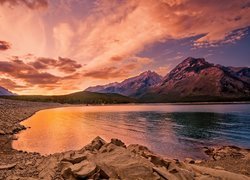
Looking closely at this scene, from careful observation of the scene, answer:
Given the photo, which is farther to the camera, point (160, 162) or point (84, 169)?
point (160, 162)

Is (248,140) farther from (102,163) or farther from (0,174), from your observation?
(0,174)

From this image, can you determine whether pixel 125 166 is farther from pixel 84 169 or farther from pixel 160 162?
pixel 160 162

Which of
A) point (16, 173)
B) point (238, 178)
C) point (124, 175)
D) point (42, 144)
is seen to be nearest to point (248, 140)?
point (238, 178)

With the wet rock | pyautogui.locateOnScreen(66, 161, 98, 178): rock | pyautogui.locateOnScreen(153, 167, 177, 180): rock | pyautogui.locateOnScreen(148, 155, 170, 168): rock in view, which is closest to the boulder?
pyautogui.locateOnScreen(66, 161, 98, 178): rock

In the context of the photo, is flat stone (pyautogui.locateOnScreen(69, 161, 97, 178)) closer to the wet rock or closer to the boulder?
the boulder

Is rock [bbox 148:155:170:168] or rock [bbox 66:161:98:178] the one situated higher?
rock [bbox 66:161:98:178]

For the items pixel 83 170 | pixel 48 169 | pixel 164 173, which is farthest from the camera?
pixel 48 169

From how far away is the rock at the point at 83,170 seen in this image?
14352 millimetres

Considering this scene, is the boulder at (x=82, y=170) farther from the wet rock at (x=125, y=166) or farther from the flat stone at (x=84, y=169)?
the wet rock at (x=125, y=166)

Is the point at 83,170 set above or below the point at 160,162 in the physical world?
above

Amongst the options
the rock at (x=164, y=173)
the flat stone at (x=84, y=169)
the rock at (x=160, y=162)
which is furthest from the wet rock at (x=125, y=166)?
the rock at (x=160, y=162)

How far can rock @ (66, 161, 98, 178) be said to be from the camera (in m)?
14.4

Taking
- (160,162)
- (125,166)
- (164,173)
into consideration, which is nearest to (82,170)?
(125,166)

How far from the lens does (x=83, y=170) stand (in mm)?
14703
